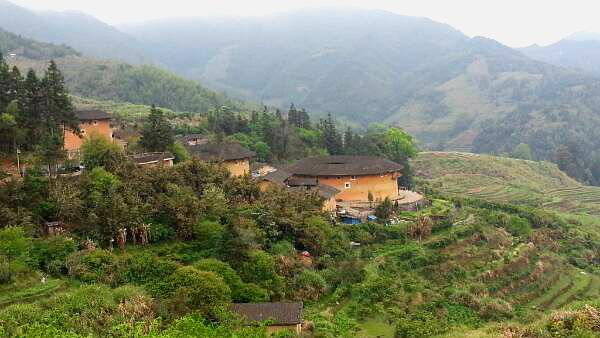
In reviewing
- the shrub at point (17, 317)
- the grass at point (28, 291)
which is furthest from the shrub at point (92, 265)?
the shrub at point (17, 317)

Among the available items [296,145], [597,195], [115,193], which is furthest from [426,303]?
[597,195]

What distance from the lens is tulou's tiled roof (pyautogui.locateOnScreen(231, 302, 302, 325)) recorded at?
1683cm

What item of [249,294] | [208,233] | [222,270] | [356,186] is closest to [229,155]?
[356,186]

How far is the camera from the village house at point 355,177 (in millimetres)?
33594

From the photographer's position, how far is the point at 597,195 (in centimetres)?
5900

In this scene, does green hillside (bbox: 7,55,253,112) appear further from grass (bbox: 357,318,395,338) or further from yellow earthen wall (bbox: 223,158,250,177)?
grass (bbox: 357,318,395,338)

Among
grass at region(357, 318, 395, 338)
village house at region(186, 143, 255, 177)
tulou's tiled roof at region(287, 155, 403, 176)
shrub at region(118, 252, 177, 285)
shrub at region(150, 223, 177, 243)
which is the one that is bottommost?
grass at region(357, 318, 395, 338)

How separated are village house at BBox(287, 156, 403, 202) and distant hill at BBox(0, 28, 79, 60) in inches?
3303

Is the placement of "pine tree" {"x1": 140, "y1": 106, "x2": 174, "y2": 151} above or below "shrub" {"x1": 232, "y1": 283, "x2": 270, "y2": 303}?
above

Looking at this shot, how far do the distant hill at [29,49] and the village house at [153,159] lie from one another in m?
83.1

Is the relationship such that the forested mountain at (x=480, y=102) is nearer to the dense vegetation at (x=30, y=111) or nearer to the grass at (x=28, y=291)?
the dense vegetation at (x=30, y=111)

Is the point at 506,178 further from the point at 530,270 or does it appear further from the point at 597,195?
the point at 530,270

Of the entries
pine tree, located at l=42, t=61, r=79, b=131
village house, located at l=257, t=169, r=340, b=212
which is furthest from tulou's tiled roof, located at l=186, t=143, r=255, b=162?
pine tree, located at l=42, t=61, r=79, b=131

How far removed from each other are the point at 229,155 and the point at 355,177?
720cm
